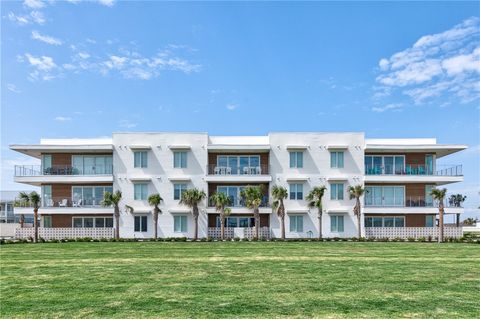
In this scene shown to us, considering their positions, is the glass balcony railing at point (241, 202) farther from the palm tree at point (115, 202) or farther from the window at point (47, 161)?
the window at point (47, 161)

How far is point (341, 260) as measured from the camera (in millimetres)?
17500

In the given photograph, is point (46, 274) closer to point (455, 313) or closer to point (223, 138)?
point (455, 313)

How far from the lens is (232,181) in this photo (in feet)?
119

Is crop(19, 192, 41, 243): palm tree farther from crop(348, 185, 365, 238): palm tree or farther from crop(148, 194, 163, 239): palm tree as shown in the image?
crop(348, 185, 365, 238): palm tree

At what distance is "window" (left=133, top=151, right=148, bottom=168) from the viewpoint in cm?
3631

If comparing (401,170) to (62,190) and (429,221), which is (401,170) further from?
(62,190)

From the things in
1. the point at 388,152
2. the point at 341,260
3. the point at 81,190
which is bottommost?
the point at 341,260

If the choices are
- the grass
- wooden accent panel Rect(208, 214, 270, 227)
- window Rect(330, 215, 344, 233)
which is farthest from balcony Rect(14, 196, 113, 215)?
window Rect(330, 215, 344, 233)

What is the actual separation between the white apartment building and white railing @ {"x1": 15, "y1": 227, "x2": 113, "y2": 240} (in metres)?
0.10

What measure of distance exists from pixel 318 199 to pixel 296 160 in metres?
4.29

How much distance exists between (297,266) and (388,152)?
25352 millimetres

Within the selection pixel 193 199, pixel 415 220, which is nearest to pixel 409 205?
pixel 415 220

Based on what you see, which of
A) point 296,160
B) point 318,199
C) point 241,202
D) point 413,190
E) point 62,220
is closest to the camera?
point 318,199

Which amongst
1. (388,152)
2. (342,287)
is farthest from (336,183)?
(342,287)
